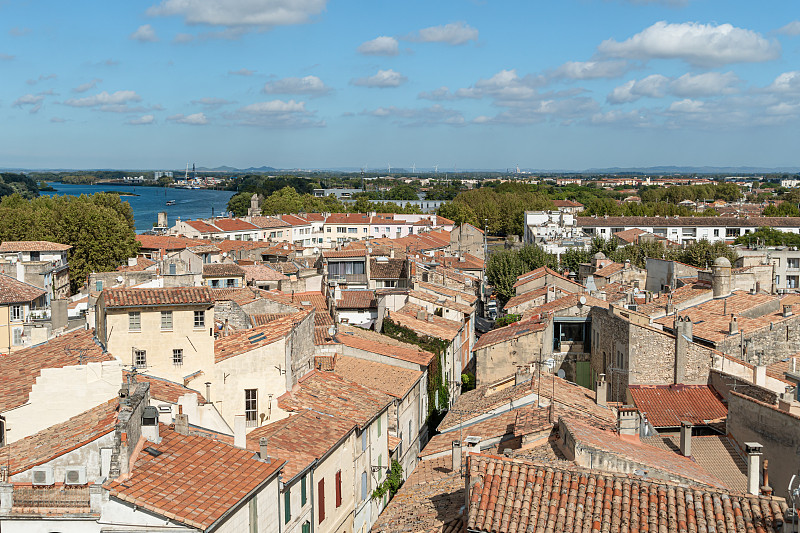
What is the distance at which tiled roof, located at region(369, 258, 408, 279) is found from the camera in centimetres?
4531

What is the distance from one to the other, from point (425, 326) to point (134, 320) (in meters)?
16.0

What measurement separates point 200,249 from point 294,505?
39.7 meters

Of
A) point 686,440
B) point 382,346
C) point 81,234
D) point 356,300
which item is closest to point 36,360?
point 382,346

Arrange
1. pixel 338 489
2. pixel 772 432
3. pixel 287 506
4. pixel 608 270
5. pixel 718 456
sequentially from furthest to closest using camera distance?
1. pixel 608 270
2. pixel 338 489
3. pixel 718 456
4. pixel 772 432
5. pixel 287 506

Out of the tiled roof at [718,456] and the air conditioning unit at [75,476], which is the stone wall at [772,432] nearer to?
the tiled roof at [718,456]

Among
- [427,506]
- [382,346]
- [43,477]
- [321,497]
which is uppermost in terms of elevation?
[43,477]

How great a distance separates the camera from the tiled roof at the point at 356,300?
37219 mm

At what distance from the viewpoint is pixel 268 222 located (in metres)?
100

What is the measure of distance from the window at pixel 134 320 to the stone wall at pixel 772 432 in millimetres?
13060

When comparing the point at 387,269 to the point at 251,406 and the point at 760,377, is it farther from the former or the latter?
the point at 251,406

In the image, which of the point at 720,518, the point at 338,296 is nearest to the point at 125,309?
the point at 720,518

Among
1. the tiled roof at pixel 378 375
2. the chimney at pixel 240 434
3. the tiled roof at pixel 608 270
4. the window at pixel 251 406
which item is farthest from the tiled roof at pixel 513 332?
the chimney at pixel 240 434

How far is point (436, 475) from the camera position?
16.8 meters

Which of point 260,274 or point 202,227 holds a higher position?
point 202,227
